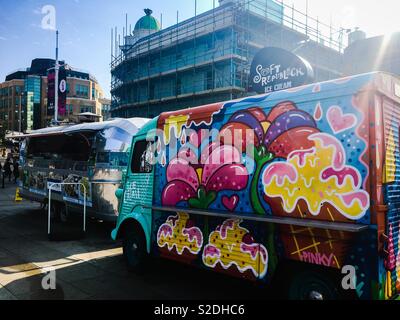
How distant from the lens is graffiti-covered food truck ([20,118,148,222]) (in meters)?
10.4

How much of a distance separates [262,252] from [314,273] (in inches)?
26.7

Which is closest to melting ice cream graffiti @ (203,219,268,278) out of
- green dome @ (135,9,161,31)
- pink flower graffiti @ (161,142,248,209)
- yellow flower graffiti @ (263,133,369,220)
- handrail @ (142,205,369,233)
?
handrail @ (142,205,369,233)

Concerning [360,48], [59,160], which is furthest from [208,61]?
[59,160]

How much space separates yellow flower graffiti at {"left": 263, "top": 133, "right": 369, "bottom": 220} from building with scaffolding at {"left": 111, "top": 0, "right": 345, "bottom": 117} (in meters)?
29.8

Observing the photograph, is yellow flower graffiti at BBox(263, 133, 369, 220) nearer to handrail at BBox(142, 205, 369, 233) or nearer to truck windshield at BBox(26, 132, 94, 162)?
handrail at BBox(142, 205, 369, 233)

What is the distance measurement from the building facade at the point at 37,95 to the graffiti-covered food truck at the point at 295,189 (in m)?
87.9

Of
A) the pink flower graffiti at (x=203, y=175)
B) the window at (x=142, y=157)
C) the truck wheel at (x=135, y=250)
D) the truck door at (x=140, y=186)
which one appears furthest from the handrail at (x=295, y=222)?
the truck wheel at (x=135, y=250)

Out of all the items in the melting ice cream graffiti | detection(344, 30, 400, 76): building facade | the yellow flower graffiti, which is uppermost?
detection(344, 30, 400, 76): building facade

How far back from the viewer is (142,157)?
6.79 metres

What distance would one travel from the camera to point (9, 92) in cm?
10181

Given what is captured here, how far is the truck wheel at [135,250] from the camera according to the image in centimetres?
660

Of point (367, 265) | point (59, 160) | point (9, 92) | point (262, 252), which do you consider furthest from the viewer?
point (9, 92)

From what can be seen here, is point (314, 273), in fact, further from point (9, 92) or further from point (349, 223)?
point (9, 92)

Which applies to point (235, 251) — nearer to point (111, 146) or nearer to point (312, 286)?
point (312, 286)
